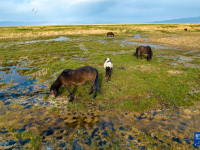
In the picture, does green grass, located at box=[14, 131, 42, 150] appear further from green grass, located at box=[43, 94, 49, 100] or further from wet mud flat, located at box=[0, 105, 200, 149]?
green grass, located at box=[43, 94, 49, 100]

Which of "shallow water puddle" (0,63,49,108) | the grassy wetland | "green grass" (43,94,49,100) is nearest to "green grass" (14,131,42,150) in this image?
the grassy wetland

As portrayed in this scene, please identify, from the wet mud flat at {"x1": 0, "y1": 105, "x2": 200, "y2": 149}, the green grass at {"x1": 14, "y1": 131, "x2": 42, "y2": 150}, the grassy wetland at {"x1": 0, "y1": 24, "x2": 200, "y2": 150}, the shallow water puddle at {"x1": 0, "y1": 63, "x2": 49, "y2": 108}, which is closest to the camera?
the green grass at {"x1": 14, "y1": 131, "x2": 42, "y2": 150}

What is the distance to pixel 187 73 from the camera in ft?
34.9

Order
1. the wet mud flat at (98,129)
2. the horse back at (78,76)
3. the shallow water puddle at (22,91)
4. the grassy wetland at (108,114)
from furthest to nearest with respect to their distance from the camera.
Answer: the shallow water puddle at (22,91) < the horse back at (78,76) < the grassy wetland at (108,114) < the wet mud flat at (98,129)

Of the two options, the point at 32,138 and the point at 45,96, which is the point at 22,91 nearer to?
the point at 45,96

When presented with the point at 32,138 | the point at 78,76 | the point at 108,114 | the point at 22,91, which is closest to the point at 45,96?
the point at 22,91

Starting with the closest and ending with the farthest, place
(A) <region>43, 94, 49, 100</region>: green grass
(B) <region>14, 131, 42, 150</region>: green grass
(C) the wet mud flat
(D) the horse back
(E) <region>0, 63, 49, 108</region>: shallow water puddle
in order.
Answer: (B) <region>14, 131, 42, 150</region>: green grass
(C) the wet mud flat
(D) the horse back
(E) <region>0, 63, 49, 108</region>: shallow water puddle
(A) <region>43, 94, 49, 100</region>: green grass

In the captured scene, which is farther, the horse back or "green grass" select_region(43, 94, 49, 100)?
"green grass" select_region(43, 94, 49, 100)

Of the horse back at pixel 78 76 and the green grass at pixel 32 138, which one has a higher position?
the horse back at pixel 78 76

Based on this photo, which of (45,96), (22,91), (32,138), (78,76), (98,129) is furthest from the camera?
(22,91)

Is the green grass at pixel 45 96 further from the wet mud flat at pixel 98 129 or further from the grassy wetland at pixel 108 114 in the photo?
the wet mud flat at pixel 98 129

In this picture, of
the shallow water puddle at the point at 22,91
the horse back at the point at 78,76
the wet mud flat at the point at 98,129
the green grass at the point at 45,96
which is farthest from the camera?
the green grass at the point at 45,96

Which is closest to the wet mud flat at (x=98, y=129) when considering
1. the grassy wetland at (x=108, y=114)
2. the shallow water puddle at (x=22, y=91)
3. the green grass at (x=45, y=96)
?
the grassy wetland at (x=108, y=114)

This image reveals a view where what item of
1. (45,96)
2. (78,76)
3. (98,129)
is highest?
(78,76)
